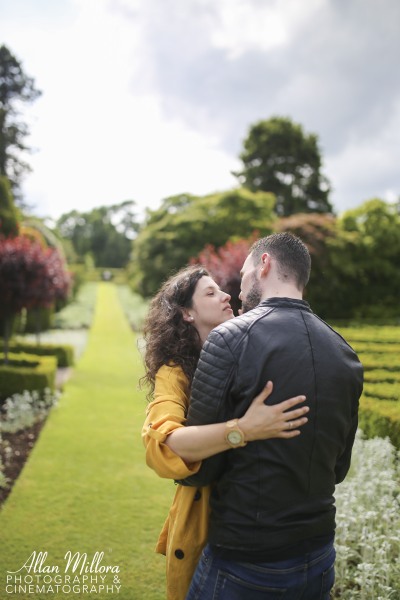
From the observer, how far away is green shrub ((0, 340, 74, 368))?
1209cm

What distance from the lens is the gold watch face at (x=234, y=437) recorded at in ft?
5.24

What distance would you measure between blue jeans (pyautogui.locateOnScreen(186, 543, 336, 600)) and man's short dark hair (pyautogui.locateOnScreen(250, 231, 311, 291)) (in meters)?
1.01

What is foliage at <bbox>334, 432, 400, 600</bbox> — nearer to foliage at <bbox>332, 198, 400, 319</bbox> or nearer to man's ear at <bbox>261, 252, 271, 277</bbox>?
man's ear at <bbox>261, 252, 271, 277</bbox>

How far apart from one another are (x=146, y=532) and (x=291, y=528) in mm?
3133

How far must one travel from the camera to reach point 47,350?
40.4 ft

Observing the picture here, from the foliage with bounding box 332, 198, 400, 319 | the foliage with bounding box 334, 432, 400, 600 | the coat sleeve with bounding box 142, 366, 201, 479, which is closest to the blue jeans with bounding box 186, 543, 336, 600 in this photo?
the coat sleeve with bounding box 142, 366, 201, 479

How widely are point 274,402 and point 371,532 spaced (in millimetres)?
2249

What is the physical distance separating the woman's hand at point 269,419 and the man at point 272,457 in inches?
1.4

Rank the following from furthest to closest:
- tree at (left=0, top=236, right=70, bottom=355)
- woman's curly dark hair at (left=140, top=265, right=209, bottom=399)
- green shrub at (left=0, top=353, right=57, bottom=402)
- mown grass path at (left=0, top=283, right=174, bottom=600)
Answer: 1. tree at (left=0, top=236, right=70, bottom=355)
2. green shrub at (left=0, top=353, right=57, bottom=402)
3. mown grass path at (left=0, top=283, right=174, bottom=600)
4. woman's curly dark hair at (left=140, top=265, right=209, bottom=399)

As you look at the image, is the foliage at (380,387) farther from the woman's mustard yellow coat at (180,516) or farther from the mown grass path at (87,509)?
the woman's mustard yellow coat at (180,516)

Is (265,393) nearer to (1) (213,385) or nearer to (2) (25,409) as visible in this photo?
(1) (213,385)

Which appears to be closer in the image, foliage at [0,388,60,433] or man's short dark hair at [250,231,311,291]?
man's short dark hair at [250,231,311,291]

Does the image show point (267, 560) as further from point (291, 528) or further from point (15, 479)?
point (15, 479)

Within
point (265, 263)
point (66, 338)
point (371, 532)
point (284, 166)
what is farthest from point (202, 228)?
point (265, 263)
